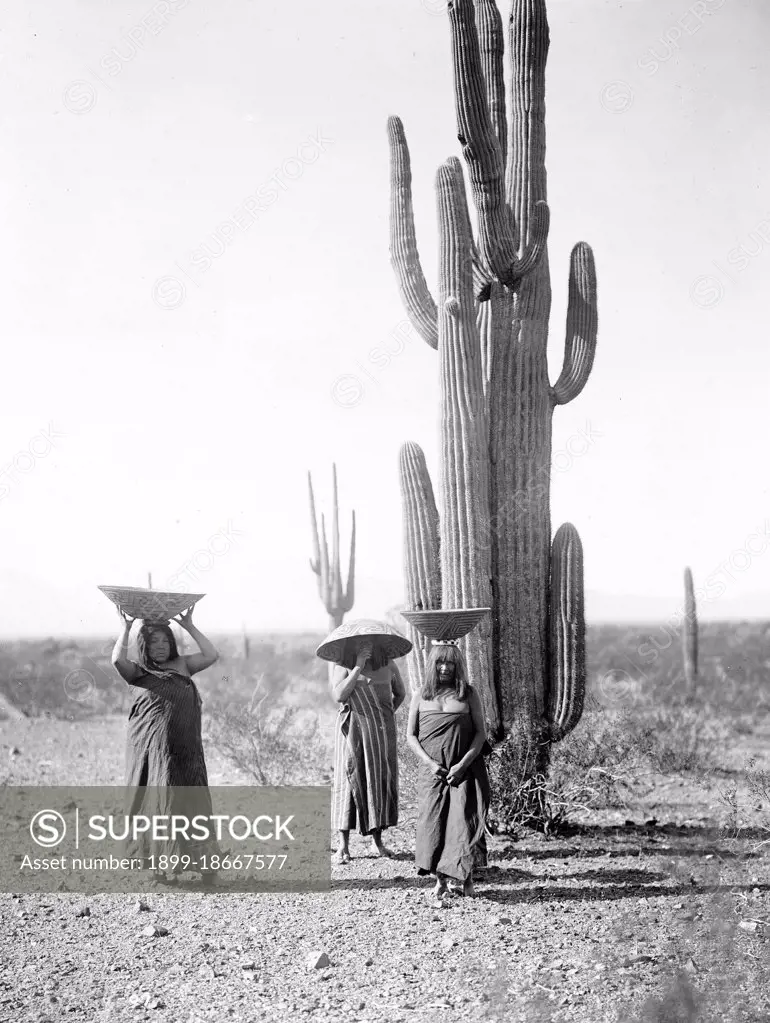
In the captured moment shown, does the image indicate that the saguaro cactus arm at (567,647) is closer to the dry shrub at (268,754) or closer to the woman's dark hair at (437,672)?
the woman's dark hair at (437,672)

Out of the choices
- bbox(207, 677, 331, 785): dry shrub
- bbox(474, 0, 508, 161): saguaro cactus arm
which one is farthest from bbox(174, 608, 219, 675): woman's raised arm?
bbox(474, 0, 508, 161): saguaro cactus arm

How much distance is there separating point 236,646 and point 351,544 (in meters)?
29.8

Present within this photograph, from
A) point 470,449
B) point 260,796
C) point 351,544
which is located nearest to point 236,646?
point 351,544

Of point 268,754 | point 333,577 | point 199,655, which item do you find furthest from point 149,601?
point 333,577

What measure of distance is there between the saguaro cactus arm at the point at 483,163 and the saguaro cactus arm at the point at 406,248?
→ 2.52 ft

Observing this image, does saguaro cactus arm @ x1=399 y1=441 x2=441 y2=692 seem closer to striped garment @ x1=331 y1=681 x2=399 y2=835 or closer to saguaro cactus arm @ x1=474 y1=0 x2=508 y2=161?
striped garment @ x1=331 y1=681 x2=399 y2=835

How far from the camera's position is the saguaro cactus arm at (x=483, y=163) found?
856cm

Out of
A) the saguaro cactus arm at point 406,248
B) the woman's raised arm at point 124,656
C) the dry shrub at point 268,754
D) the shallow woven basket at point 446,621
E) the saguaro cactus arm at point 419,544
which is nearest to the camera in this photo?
the woman's raised arm at point 124,656

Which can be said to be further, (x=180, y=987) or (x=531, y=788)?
(x=531, y=788)

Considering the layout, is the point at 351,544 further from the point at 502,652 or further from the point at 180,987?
the point at 180,987

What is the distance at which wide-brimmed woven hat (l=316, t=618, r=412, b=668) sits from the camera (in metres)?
7.70

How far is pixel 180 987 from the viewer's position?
4938 mm

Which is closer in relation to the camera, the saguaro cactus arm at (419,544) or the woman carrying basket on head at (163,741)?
the woman carrying basket on head at (163,741)

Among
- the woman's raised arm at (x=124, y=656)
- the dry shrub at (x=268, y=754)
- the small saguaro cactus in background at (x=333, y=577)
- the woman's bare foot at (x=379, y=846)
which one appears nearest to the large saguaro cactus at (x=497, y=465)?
the woman's bare foot at (x=379, y=846)
